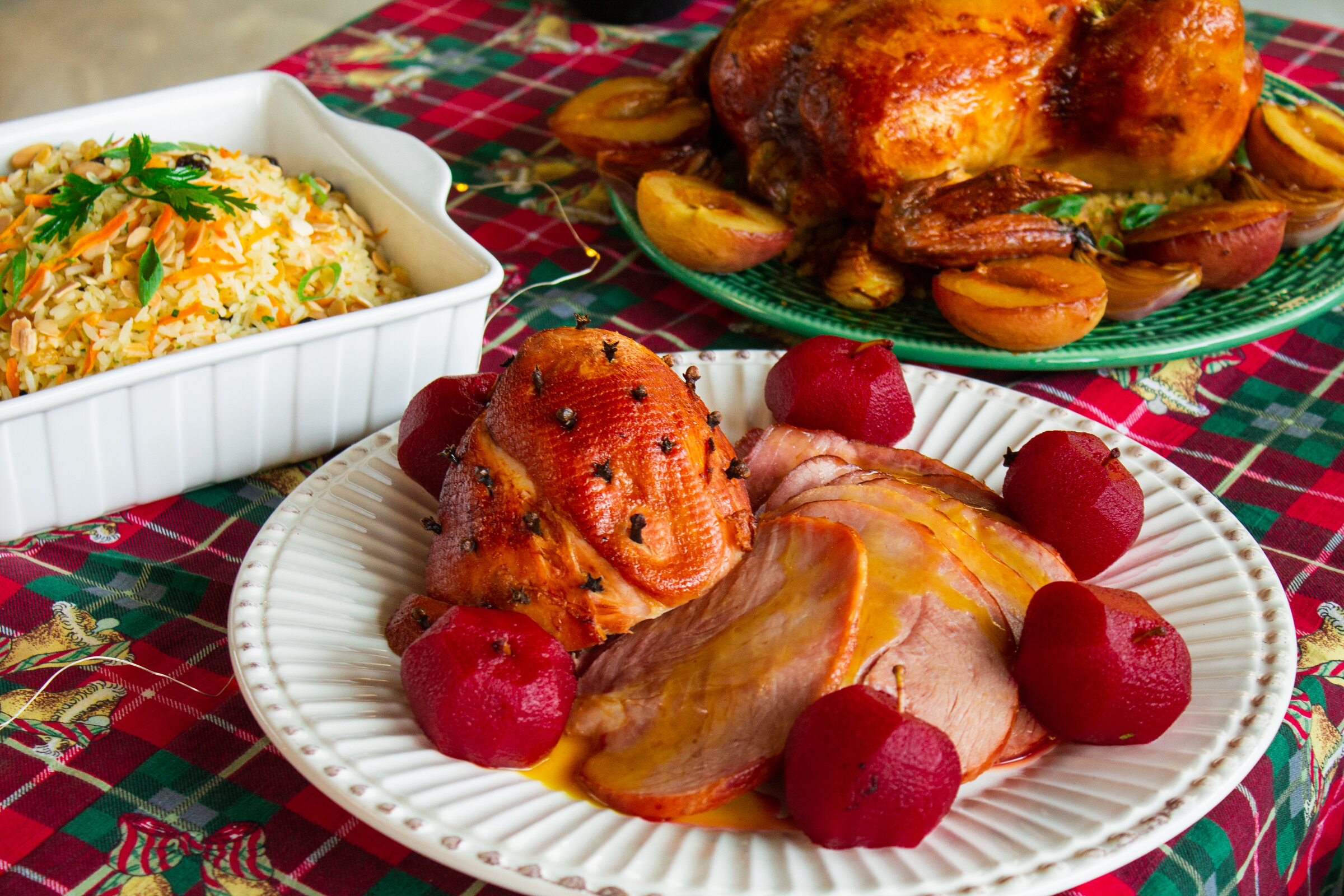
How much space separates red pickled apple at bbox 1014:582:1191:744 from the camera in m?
1.04

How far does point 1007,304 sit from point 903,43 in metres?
0.46

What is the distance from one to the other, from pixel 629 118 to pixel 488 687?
4.71ft

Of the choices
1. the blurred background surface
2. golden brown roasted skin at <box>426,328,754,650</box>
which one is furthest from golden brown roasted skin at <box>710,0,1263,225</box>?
the blurred background surface

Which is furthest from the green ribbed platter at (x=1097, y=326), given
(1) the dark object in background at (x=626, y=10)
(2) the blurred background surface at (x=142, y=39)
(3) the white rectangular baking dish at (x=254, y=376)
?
(2) the blurred background surface at (x=142, y=39)

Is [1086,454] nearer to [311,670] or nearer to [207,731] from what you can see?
[311,670]

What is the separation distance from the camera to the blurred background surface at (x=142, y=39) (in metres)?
5.20

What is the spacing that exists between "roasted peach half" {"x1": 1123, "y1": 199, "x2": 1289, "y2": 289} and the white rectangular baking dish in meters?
1.07

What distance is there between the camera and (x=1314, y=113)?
208cm

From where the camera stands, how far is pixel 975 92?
1813 millimetres

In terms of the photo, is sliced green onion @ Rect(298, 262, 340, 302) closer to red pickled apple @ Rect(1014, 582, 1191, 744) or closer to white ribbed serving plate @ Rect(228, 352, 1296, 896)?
white ribbed serving plate @ Rect(228, 352, 1296, 896)

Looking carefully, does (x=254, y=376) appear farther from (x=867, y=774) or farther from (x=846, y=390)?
(x=867, y=774)

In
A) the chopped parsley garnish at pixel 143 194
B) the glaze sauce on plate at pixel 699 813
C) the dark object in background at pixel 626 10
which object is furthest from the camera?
the dark object in background at pixel 626 10

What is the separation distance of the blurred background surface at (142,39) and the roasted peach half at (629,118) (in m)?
3.34

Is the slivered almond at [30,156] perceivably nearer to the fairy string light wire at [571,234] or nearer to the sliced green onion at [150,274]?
the sliced green onion at [150,274]
